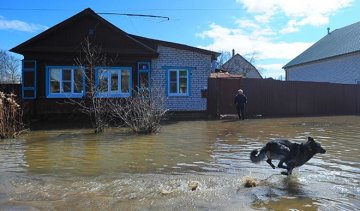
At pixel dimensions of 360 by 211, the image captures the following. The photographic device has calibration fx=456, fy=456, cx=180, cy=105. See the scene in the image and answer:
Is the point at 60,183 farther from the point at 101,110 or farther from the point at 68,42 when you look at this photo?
the point at 68,42

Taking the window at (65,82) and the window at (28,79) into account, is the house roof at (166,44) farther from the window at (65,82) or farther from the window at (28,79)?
the window at (28,79)

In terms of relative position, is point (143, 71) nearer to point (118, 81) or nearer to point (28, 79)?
point (118, 81)

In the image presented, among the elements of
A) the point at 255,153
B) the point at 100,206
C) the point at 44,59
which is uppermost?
the point at 44,59

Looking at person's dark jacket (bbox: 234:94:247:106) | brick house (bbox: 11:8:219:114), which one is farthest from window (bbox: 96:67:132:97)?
person's dark jacket (bbox: 234:94:247:106)

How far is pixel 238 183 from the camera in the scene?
7273 mm

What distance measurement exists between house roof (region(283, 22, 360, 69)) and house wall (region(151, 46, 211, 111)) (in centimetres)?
1719

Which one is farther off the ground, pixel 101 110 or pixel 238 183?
pixel 101 110

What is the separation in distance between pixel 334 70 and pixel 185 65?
20013 mm

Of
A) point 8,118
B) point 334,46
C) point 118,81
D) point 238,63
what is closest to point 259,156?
point 8,118

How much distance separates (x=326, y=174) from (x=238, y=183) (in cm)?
179

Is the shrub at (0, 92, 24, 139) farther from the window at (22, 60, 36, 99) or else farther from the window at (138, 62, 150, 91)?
the window at (138, 62, 150, 91)

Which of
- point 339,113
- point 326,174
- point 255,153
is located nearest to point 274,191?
point 255,153

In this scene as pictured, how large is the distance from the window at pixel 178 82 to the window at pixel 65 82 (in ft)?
14.9

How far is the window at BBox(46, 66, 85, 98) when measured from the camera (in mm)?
22406
